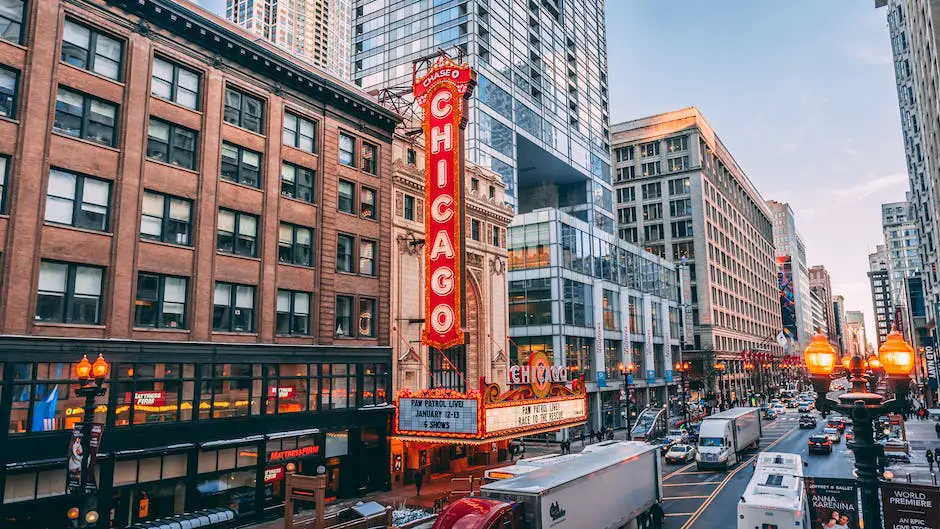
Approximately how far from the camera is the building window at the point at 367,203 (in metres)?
39.2

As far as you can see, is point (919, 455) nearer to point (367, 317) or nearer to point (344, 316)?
point (367, 317)

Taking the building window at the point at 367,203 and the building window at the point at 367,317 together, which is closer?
the building window at the point at 367,317

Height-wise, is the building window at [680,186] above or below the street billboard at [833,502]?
above

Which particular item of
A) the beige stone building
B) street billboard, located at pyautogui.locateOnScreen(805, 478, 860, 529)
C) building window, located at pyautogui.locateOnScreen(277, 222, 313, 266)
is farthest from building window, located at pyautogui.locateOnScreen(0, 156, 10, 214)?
street billboard, located at pyautogui.locateOnScreen(805, 478, 860, 529)

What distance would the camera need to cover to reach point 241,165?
3266cm

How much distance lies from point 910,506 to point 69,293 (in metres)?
29.3

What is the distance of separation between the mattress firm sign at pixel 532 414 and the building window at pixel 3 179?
22175 mm

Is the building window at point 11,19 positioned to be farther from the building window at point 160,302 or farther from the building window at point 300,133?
the building window at point 300,133

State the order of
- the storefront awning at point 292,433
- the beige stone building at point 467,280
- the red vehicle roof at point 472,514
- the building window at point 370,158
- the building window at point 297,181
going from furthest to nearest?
the beige stone building at point 467,280 → the building window at point 370,158 → the building window at point 297,181 → the storefront awning at point 292,433 → the red vehicle roof at point 472,514

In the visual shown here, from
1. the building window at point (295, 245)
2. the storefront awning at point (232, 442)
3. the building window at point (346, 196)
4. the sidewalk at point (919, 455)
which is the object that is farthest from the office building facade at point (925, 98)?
the storefront awning at point (232, 442)

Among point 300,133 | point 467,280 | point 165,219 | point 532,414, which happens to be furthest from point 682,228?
point 165,219

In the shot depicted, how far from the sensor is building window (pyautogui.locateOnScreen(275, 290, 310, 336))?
112 ft

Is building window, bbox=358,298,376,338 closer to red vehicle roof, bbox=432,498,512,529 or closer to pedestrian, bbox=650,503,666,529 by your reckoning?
pedestrian, bbox=650,503,666,529

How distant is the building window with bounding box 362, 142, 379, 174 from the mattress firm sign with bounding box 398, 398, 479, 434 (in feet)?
48.3
